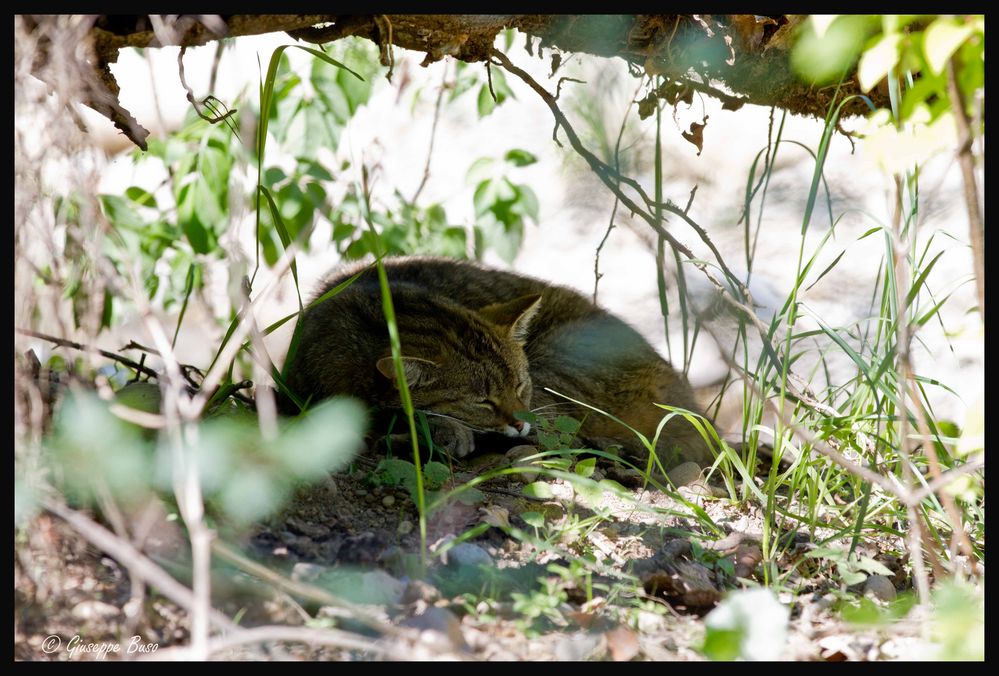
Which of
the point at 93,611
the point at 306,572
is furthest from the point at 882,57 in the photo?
the point at 93,611

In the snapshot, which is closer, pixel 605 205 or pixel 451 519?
pixel 451 519

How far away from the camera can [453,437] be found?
10.8ft

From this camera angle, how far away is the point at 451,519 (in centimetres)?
246

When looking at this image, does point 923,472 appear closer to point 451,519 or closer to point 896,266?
point 896,266

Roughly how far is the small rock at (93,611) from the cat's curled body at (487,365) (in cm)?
144

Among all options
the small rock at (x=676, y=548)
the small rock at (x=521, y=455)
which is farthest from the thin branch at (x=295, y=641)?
the small rock at (x=521, y=455)

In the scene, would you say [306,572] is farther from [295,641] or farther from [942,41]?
[942,41]

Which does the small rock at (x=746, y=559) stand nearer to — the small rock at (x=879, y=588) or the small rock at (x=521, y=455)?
the small rock at (x=879, y=588)

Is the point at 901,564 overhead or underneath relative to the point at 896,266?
underneath

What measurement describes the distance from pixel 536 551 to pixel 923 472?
1165 mm

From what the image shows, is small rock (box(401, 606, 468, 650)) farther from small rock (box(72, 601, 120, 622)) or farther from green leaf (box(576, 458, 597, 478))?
green leaf (box(576, 458, 597, 478))

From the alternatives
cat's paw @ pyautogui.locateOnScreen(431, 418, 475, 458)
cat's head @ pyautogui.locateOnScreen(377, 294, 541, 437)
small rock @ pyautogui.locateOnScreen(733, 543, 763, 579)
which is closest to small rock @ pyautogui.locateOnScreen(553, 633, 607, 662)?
small rock @ pyautogui.locateOnScreen(733, 543, 763, 579)

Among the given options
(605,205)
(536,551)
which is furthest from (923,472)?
(605,205)

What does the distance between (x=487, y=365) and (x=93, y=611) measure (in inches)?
73.0
